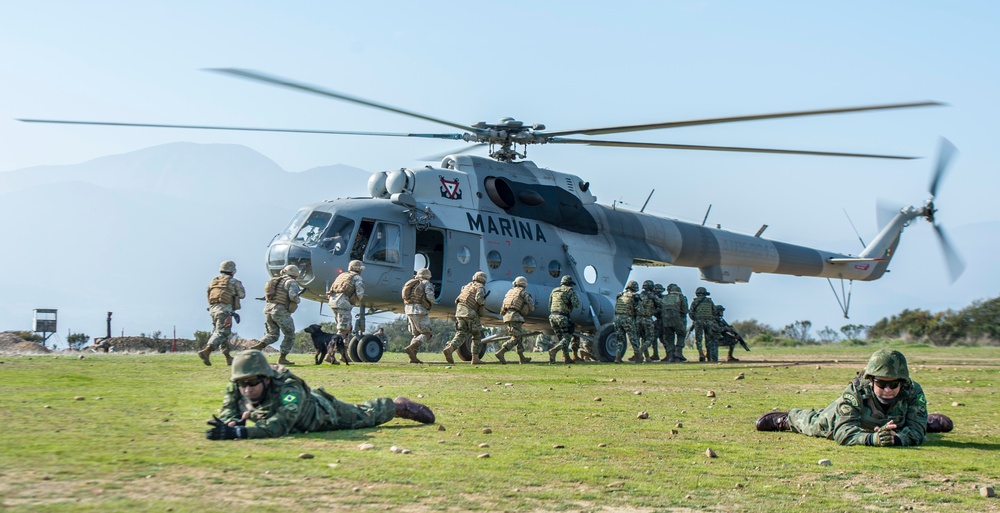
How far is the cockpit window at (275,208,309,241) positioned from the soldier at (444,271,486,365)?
317 cm

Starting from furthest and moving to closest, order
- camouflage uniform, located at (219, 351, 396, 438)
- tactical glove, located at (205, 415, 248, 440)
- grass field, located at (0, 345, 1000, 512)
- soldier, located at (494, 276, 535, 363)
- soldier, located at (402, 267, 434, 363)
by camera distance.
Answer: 1. soldier, located at (494, 276, 535, 363)
2. soldier, located at (402, 267, 434, 363)
3. camouflage uniform, located at (219, 351, 396, 438)
4. tactical glove, located at (205, 415, 248, 440)
5. grass field, located at (0, 345, 1000, 512)

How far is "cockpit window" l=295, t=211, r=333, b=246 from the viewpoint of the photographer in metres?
18.9

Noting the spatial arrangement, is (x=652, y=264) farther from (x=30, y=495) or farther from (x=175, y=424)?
(x=30, y=495)

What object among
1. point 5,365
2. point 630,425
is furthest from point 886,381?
point 5,365

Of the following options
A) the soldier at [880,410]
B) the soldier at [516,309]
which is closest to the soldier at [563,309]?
the soldier at [516,309]

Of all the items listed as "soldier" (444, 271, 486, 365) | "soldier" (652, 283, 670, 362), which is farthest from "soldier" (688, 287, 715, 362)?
"soldier" (444, 271, 486, 365)

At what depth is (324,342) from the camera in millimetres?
18188

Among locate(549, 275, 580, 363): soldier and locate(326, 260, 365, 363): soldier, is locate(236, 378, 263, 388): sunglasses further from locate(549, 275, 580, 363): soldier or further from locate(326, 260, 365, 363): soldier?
locate(549, 275, 580, 363): soldier

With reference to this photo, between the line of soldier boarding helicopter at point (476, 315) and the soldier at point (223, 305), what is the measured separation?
0.02 m

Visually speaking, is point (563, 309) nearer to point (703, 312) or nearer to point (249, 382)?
point (703, 312)

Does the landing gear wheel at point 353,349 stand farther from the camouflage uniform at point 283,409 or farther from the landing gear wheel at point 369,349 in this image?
the camouflage uniform at point 283,409

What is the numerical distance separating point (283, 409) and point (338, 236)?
11.6 metres

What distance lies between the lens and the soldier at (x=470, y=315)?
18984mm

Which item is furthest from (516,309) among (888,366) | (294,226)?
(888,366)
